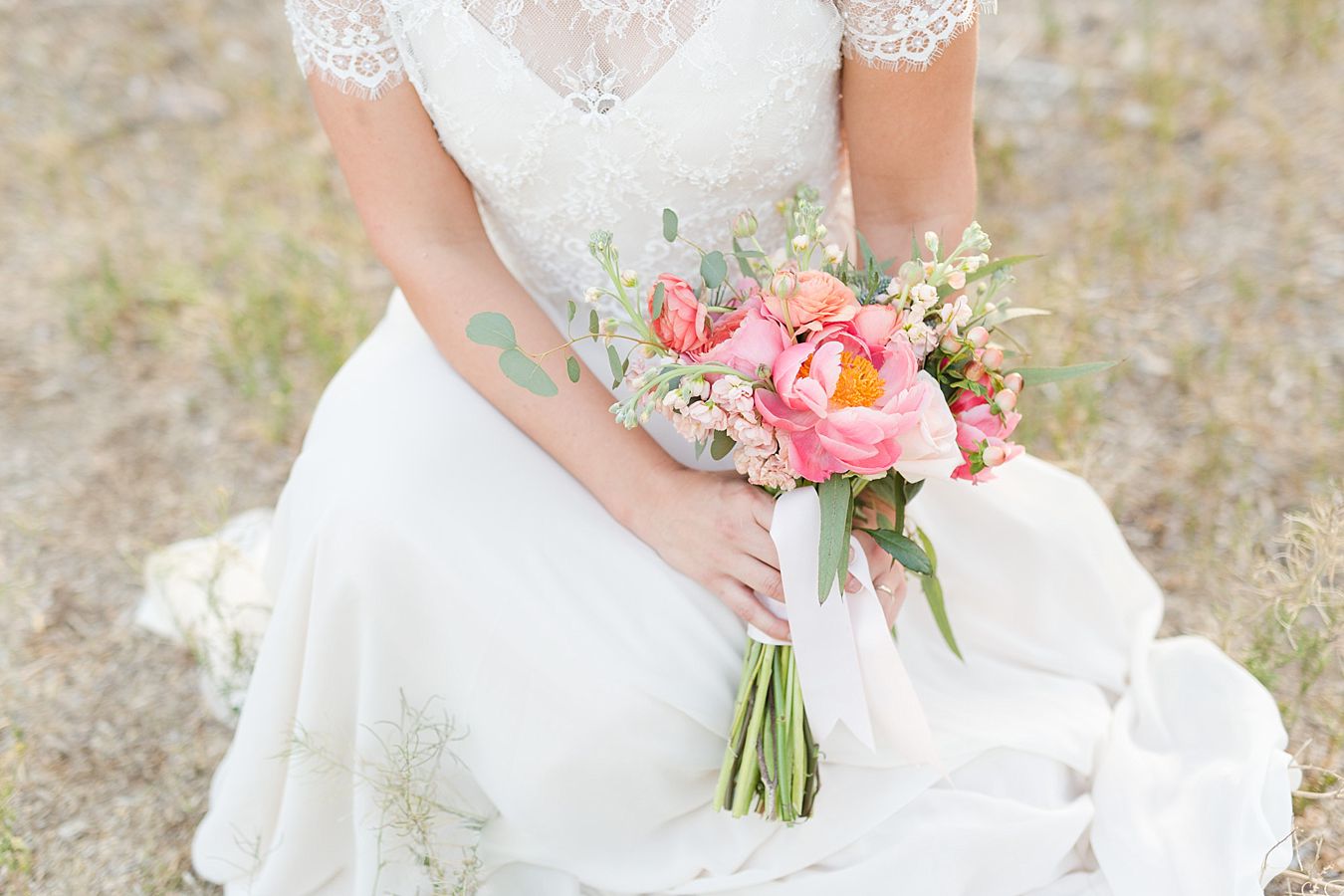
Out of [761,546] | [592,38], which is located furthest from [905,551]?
[592,38]

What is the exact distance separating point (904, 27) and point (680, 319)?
59 centimetres

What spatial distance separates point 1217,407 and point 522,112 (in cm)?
208

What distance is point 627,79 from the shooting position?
1808 mm

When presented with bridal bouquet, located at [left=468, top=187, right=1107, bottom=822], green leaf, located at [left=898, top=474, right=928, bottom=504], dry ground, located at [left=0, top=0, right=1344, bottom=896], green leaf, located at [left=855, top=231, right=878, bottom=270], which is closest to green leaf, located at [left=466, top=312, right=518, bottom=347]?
bridal bouquet, located at [left=468, top=187, right=1107, bottom=822]

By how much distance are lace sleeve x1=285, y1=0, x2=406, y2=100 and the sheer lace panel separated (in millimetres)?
158

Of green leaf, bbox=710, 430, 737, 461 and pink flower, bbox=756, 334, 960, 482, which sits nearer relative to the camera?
pink flower, bbox=756, 334, 960, 482

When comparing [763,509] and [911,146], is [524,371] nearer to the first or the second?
[763,509]

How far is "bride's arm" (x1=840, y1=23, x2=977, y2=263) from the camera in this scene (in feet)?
5.90

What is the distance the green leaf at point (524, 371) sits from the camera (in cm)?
153

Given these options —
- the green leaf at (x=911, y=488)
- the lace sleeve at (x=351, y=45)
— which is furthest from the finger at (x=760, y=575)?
the lace sleeve at (x=351, y=45)

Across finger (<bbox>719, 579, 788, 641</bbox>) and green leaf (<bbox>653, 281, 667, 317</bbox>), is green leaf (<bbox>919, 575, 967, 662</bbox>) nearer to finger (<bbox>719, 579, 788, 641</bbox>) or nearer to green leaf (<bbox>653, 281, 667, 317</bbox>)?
finger (<bbox>719, 579, 788, 641</bbox>)

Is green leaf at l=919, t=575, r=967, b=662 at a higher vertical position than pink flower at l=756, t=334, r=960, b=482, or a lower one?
lower

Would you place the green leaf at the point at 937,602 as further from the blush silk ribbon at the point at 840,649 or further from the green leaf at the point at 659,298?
the green leaf at the point at 659,298

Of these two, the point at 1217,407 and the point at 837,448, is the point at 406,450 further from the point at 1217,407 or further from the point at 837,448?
the point at 1217,407
